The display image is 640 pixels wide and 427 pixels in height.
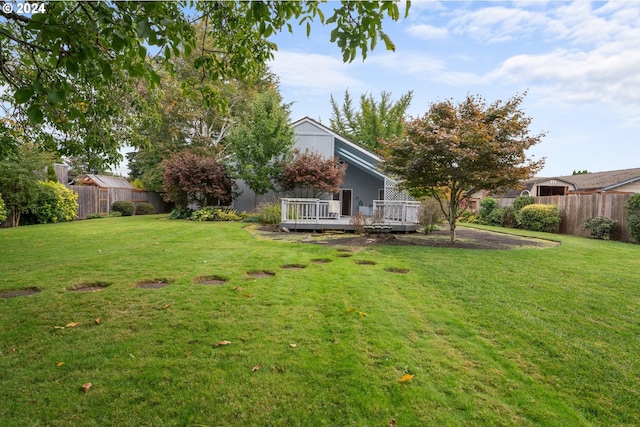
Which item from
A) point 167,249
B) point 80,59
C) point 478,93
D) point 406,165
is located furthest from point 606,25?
point 167,249

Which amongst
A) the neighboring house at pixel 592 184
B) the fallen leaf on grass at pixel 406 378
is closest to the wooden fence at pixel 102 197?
the fallen leaf on grass at pixel 406 378

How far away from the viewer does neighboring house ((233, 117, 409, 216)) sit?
18391 mm

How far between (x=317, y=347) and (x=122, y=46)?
9.65 feet

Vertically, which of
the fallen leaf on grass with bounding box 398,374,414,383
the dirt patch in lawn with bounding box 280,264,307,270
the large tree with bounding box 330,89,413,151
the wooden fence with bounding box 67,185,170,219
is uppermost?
the large tree with bounding box 330,89,413,151

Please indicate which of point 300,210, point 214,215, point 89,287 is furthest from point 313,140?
point 89,287

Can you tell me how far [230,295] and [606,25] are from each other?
11.4 metres

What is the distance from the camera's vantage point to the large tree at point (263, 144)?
16.9 m

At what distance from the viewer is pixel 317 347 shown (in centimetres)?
312

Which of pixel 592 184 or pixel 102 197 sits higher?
pixel 592 184

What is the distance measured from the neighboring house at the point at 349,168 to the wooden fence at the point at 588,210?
7.93m

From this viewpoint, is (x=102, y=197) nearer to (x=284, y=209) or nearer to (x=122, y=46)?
(x=284, y=209)

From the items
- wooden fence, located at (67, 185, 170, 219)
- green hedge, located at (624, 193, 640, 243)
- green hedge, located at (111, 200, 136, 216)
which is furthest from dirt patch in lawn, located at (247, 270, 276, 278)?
green hedge, located at (111, 200, 136, 216)

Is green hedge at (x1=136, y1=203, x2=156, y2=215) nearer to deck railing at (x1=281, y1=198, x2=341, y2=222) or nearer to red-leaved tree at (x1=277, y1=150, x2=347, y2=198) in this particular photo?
red-leaved tree at (x1=277, y1=150, x2=347, y2=198)

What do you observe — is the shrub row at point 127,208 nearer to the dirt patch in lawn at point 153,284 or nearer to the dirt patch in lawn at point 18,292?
the dirt patch in lawn at point 18,292
